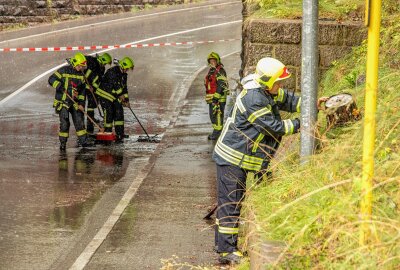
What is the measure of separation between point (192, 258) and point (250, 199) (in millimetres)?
1238

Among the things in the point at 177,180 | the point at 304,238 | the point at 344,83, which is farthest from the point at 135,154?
the point at 304,238

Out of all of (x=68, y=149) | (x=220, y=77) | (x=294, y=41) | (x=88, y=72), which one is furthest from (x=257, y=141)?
(x=88, y=72)

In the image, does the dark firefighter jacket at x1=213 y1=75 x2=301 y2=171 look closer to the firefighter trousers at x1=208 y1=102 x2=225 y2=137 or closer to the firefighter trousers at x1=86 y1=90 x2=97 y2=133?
the firefighter trousers at x1=208 y1=102 x2=225 y2=137

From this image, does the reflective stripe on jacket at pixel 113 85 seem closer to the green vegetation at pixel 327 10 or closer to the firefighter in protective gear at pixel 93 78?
the firefighter in protective gear at pixel 93 78

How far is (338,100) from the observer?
8.37 meters

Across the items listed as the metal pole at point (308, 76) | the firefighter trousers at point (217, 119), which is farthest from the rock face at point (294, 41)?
the firefighter trousers at point (217, 119)

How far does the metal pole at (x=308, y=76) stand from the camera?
326 inches

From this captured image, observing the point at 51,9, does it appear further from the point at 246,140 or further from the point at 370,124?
the point at 370,124

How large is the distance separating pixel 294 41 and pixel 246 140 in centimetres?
382

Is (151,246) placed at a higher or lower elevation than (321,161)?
lower

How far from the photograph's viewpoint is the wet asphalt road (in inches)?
409

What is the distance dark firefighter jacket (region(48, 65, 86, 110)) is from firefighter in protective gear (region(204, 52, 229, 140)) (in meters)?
2.38

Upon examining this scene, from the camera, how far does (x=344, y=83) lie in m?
11.0

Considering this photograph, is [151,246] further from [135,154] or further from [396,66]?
[135,154]
